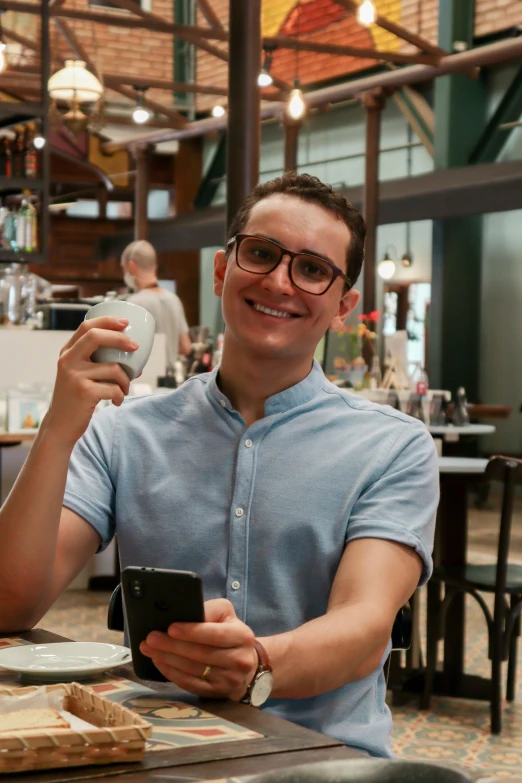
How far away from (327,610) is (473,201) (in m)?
9.36

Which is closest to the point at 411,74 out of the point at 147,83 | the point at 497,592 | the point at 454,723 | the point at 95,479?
the point at 147,83

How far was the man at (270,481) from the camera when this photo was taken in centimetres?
161

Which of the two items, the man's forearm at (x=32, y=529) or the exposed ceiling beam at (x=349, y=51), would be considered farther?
the exposed ceiling beam at (x=349, y=51)

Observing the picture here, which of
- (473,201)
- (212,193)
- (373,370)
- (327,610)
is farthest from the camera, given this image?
(212,193)

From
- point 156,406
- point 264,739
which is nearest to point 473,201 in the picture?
point 156,406

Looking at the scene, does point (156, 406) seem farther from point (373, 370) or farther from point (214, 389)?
point (373, 370)

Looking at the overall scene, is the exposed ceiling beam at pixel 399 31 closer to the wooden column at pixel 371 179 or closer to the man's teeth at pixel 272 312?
the wooden column at pixel 371 179

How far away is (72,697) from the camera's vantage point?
1175 mm

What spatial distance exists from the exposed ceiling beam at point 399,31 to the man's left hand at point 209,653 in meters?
8.86

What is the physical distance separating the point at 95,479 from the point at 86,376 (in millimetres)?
336

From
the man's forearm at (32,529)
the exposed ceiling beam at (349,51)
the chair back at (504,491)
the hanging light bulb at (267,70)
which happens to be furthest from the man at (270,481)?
the exposed ceiling beam at (349,51)

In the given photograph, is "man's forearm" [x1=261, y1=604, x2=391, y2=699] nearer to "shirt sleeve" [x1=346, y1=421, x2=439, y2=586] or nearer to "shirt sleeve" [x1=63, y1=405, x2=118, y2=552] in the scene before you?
"shirt sleeve" [x1=346, y1=421, x2=439, y2=586]

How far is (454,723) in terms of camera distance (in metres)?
4.27

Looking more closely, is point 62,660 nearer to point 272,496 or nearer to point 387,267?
point 272,496
